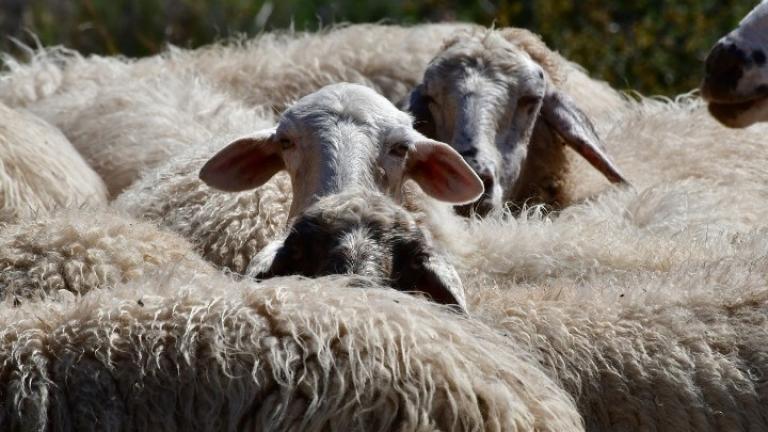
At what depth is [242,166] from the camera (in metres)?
5.50

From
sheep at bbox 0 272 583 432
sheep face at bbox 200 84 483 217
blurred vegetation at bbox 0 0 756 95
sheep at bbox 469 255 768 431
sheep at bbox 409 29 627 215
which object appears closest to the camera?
sheep at bbox 0 272 583 432

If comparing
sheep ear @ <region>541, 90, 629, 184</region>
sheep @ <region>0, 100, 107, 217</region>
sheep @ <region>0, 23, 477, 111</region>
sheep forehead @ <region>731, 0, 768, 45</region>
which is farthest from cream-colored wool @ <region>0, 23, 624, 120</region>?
Answer: sheep forehead @ <region>731, 0, 768, 45</region>

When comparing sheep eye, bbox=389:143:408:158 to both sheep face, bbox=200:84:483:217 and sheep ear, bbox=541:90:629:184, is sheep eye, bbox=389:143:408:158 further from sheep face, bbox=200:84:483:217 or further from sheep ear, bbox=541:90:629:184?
sheep ear, bbox=541:90:629:184

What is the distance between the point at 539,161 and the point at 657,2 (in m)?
4.44

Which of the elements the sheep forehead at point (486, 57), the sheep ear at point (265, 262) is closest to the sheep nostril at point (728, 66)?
the sheep forehead at point (486, 57)

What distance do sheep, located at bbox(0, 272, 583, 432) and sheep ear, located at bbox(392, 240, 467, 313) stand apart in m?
0.57

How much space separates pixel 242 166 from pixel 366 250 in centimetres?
146

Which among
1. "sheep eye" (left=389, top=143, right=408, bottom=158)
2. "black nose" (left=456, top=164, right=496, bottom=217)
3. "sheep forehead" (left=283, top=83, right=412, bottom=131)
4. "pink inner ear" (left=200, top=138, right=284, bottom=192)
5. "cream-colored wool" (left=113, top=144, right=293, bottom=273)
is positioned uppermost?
"sheep forehead" (left=283, top=83, right=412, bottom=131)

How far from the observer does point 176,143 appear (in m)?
6.82

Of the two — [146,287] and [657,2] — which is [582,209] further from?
[657,2]

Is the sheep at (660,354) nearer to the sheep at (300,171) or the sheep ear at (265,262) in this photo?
the sheep ear at (265,262)

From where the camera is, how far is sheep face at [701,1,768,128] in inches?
230

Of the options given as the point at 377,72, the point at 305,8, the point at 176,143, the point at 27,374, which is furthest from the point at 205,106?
the point at 305,8

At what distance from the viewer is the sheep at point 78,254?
14.3 feet
